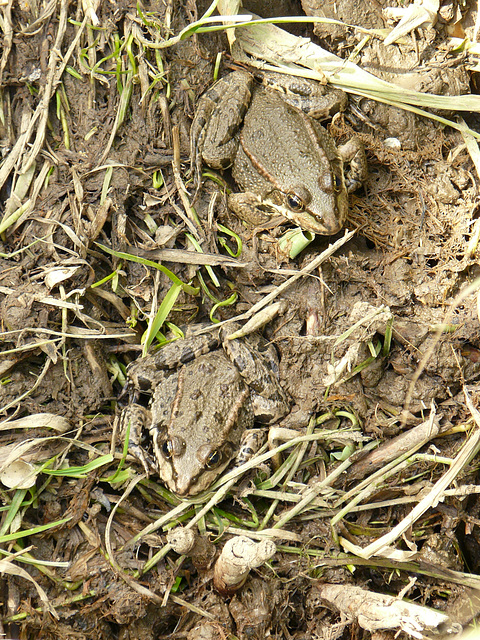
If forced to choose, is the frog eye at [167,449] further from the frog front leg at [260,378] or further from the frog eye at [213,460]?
the frog front leg at [260,378]

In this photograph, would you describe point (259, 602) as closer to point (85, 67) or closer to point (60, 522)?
point (60, 522)

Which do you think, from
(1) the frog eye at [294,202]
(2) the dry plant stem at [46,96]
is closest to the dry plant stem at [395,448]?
(1) the frog eye at [294,202]

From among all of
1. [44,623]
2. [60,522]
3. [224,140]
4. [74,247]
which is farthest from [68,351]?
[224,140]

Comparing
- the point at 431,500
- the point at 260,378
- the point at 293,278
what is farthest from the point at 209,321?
the point at 431,500

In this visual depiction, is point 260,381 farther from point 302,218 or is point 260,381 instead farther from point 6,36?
point 6,36

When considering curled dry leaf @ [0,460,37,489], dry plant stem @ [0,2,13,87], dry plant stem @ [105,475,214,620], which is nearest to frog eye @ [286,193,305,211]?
dry plant stem @ [0,2,13,87]

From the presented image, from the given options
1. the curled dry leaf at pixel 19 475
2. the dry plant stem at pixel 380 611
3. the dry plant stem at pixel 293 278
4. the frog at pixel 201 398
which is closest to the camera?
the dry plant stem at pixel 380 611
